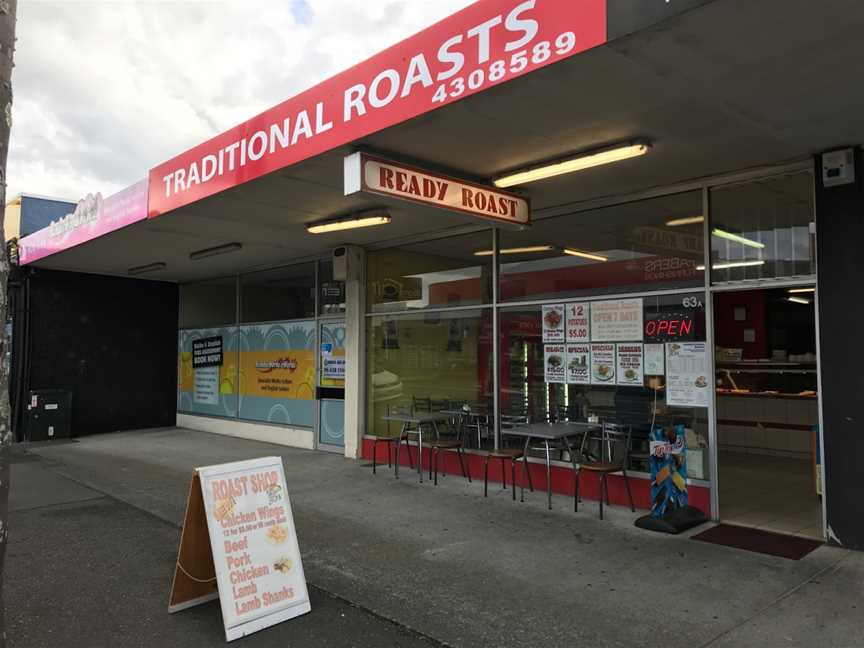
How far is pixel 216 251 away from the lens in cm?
981

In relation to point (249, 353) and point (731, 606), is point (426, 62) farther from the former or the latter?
point (249, 353)

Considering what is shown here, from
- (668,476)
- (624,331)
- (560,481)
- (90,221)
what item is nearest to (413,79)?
(624,331)

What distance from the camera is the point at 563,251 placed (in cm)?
705

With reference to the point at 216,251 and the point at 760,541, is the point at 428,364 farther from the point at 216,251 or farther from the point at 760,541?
the point at 760,541

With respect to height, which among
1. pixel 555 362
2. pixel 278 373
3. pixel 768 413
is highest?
pixel 555 362

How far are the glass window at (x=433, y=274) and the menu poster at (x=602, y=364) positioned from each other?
1570mm

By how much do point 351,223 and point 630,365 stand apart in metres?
3.48

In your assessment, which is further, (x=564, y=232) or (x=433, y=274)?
(x=433, y=274)

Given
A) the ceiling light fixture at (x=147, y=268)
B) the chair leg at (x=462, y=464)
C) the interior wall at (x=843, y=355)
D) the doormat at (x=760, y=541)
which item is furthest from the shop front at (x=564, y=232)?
the ceiling light fixture at (x=147, y=268)

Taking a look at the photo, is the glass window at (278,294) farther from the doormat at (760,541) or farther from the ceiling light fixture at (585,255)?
the doormat at (760,541)

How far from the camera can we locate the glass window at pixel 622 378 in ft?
19.5

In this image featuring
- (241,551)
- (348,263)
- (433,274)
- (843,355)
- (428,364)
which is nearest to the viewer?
(241,551)

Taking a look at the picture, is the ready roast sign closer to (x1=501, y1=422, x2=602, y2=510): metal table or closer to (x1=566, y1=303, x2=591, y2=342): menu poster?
(x1=566, y1=303, x2=591, y2=342): menu poster

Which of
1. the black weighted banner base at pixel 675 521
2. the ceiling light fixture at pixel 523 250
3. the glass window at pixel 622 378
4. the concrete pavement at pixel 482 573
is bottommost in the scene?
the concrete pavement at pixel 482 573
